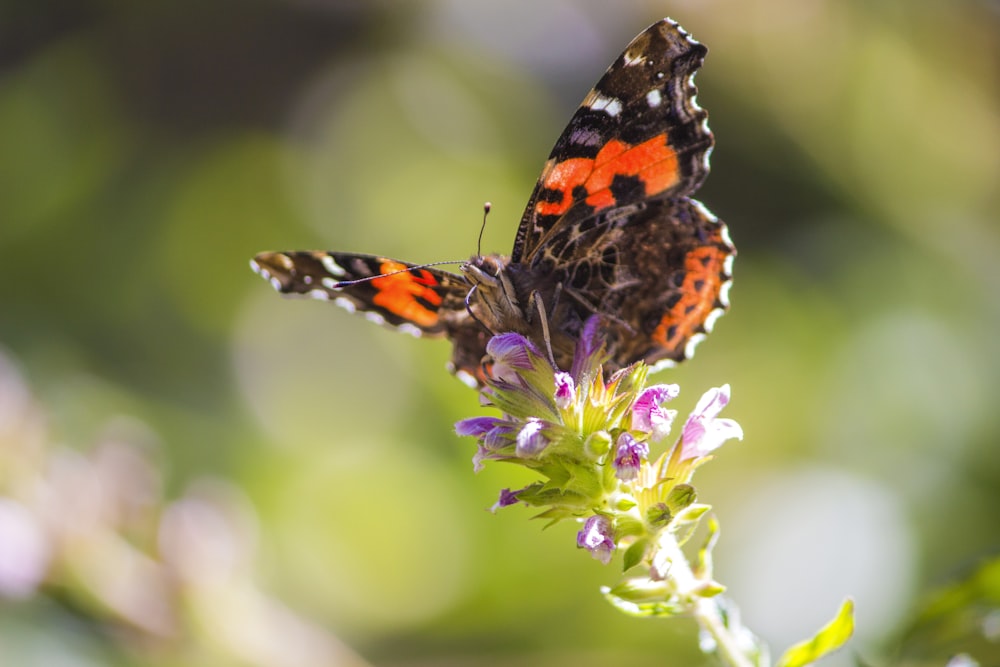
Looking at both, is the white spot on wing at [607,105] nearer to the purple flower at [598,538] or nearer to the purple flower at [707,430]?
the purple flower at [707,430]

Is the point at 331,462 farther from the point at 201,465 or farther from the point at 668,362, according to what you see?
the point at 668,362

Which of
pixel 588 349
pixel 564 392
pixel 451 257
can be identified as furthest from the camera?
pixel 451 257

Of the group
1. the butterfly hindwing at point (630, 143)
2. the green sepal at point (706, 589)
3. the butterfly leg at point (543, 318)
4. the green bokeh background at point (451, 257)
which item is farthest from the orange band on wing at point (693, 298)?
the green bokeh background at point (451, 257)

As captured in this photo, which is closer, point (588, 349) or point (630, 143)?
point (588, 349)

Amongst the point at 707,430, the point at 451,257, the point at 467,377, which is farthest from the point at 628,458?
the point at 451,257

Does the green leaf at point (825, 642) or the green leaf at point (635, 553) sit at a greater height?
the green leaf at point (635, 553)

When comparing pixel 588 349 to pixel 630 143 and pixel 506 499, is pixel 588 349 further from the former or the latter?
pixel 630 143

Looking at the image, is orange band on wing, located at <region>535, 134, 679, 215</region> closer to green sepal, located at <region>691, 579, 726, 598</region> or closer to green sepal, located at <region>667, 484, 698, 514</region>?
green sepal, located at <region>667, 484, 698, 514</region>
